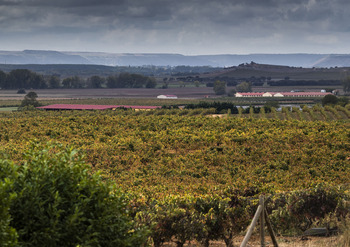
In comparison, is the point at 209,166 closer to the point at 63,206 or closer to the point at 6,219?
the point at 63,206

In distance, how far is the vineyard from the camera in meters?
16.0

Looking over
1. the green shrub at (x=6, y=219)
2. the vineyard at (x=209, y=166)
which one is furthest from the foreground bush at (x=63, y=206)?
the vineyard at (x=209, y=166)

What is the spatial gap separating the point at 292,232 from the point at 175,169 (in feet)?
43.3

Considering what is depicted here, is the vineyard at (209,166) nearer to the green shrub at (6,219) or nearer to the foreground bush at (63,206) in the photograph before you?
the foreground bush at (63,206)

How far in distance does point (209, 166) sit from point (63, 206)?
21972 millimetres

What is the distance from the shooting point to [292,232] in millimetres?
16594

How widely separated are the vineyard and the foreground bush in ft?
1.93

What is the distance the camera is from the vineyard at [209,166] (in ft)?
52.5

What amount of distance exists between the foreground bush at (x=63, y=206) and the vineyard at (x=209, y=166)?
587mm

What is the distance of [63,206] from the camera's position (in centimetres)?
854

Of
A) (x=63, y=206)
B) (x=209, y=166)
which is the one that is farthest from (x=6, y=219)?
(x=209, y=166)

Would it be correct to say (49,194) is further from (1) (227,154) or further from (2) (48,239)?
(1) (227,154)

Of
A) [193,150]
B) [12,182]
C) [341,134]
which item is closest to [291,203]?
[12,182]

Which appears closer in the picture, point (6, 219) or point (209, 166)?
point (6, 219)
